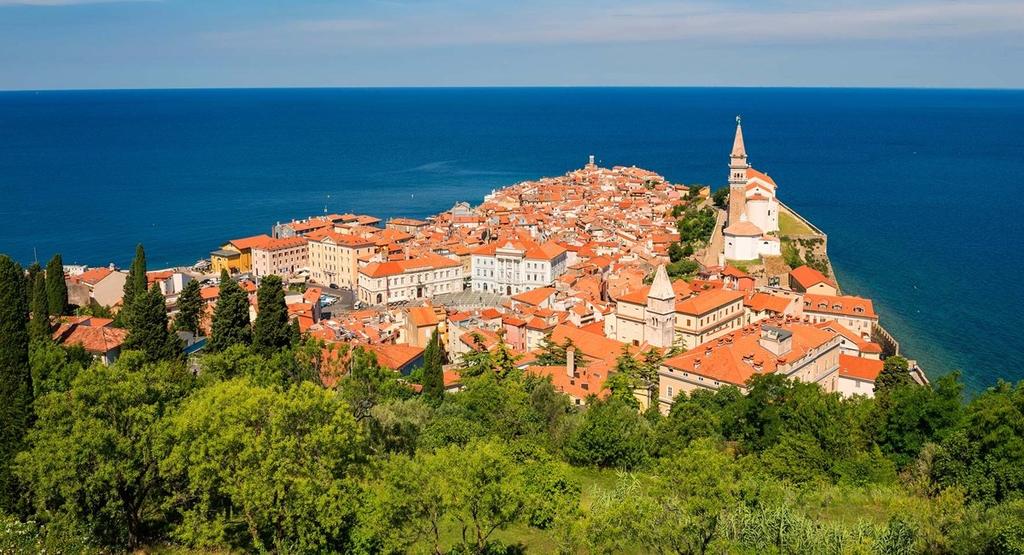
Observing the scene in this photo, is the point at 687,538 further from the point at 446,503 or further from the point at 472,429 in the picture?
the point at 472,429

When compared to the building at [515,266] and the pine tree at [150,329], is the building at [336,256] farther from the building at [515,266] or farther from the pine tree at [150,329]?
the pine tree at [150,329]

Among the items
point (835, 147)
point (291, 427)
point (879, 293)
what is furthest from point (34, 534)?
point (835, 147)

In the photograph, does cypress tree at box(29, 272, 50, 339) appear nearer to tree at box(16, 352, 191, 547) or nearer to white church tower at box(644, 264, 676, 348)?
tree at box(16, 352, 191, 547)

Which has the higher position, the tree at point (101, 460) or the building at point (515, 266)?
the tree at point (101, 460)

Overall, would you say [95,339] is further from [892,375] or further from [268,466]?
[892,375]

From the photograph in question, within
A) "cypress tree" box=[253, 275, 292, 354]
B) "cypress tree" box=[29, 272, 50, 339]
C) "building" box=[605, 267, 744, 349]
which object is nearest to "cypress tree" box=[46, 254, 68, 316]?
"cypress tree" box=[29, 272, 50, 339]

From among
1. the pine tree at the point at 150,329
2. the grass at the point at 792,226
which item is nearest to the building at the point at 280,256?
the pine tree at the point at 150,329
